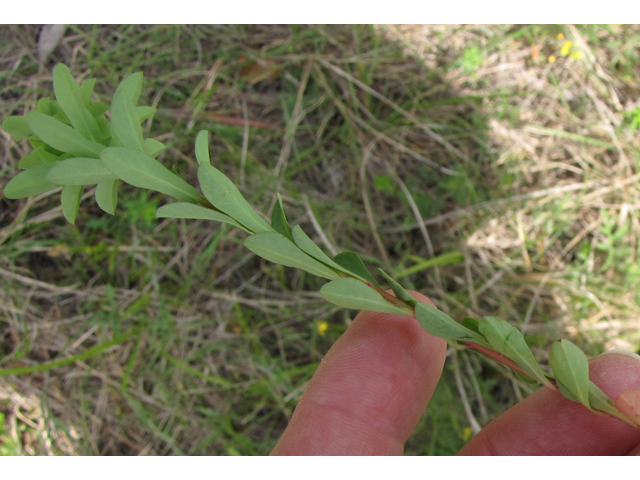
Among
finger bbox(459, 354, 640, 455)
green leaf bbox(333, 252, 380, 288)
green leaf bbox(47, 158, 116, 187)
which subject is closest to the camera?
green leaf bbox(47, 158, 116, 187)

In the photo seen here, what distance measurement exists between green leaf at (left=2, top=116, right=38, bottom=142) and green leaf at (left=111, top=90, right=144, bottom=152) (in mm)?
256

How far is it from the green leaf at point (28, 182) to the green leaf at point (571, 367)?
1.41 meters

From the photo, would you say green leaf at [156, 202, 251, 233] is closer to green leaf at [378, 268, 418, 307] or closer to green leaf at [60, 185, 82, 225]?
green leaf at [60, 185, 82, 225]

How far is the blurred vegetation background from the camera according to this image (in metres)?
2.95

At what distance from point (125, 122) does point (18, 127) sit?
317 millimetres

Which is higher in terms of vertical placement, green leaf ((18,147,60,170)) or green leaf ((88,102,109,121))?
green leaf ((88,102,109,121))

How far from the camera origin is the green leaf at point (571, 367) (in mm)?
1260

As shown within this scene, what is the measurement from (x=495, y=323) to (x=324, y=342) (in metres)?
1.78

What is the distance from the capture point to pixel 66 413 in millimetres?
3053

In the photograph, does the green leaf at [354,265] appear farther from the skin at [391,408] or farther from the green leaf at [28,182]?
the green leaf at [28,182]

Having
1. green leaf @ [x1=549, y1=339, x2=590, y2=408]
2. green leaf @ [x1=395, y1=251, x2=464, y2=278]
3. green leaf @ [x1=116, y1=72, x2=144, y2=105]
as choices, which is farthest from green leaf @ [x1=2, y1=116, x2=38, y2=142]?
green leaf @ [x1=395, y1=251, x2=464, y2=278]

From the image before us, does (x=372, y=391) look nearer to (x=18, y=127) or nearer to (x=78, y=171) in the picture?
(x=78, y=171)

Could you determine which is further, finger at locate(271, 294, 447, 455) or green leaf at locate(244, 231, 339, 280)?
finger at locate(271, 294, 447, 455)
